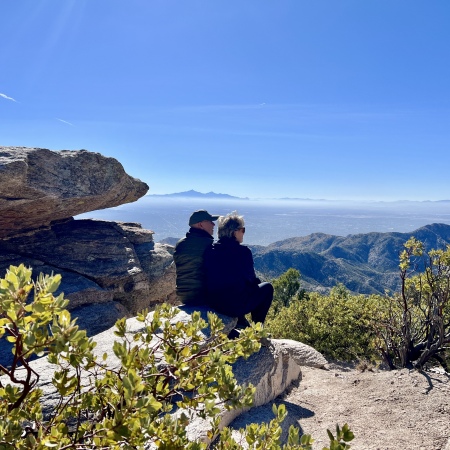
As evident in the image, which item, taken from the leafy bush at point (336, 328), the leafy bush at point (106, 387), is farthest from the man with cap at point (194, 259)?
the leafy bush at point (336, 328)

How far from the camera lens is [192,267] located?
9.08 meters

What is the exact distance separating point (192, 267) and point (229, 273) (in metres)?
1.22

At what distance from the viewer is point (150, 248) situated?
1855cm

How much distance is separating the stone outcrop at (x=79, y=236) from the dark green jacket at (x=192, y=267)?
5.62m

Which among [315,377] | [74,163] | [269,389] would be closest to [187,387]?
[269,389]

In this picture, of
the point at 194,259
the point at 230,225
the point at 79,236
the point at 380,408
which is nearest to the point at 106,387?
the point at 230,225

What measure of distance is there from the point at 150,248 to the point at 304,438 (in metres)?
16.7

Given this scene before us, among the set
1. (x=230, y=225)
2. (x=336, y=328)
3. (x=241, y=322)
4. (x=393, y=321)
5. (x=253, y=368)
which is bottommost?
(x=336, y=328)

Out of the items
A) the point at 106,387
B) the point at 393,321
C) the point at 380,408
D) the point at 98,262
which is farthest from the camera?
the point at 98,262

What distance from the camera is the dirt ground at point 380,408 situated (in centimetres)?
627

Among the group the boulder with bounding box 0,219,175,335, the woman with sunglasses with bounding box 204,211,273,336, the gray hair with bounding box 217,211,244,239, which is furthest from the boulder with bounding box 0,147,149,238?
the gray hair with bounding box 217,211,244,239

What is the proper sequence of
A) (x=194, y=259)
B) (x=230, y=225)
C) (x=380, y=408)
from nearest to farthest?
(x=380, y=408) < (x=230, y=225) < (x=194, y=259)

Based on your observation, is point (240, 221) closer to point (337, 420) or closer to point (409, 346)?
point (337, 420)

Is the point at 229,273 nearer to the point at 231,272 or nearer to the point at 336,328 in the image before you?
the point at 231,272
